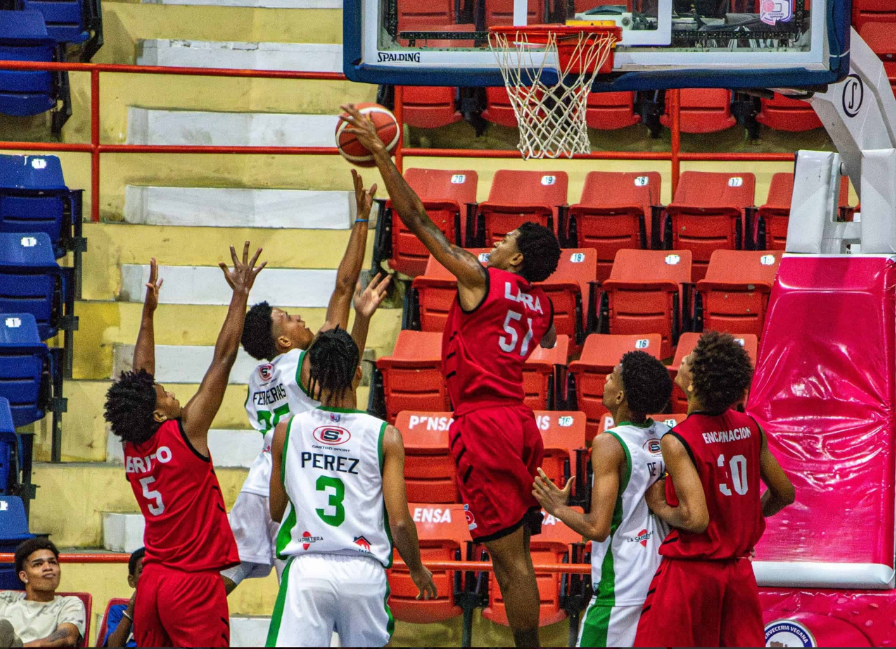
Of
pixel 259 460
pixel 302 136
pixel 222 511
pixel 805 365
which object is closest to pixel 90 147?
pixel 302 136

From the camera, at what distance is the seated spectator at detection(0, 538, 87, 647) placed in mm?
6066

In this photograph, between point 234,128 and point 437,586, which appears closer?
point 437,586

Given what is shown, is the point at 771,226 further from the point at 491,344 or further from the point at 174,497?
the point at 174,497

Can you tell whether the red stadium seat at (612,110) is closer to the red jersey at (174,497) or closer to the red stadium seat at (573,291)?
the red stadium seat at (573,291)

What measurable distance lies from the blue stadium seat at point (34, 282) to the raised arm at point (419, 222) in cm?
393

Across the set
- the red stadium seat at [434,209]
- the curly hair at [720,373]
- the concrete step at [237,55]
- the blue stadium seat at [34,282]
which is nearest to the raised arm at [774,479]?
the curly hair at [720,373]

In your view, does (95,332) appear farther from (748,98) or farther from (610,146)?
(748,98)

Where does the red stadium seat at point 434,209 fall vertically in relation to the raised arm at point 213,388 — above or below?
above

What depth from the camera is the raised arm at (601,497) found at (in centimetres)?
454

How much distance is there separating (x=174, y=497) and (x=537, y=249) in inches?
70.2

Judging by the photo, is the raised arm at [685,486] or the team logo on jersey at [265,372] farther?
the team logo on jersey at [265,372]

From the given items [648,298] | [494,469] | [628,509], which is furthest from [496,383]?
[648,298]

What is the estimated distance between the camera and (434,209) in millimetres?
8672

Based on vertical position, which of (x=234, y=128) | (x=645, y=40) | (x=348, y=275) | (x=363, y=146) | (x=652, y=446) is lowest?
(x=652, y=446)
